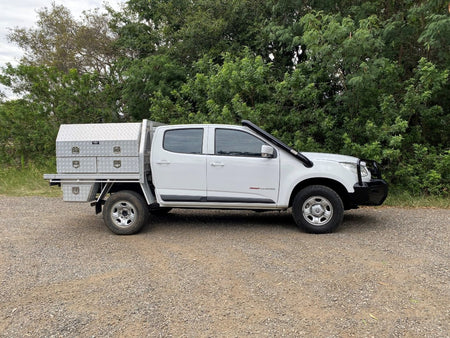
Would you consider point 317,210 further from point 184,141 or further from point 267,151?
point 184,141

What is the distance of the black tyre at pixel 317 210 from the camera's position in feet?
19.2

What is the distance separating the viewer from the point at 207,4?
13.2m

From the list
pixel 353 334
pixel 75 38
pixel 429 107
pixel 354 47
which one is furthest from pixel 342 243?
pixel 75 38

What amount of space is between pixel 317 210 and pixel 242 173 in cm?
138

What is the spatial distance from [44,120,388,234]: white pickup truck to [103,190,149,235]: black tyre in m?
0.02

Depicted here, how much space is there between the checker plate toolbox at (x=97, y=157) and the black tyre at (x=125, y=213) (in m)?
0.29

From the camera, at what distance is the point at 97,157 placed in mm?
6082

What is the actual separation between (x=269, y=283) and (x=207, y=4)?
39.0 feet

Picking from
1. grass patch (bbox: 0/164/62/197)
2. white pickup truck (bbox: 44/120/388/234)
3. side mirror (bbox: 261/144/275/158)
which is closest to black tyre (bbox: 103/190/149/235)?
white pickup truck (bbox: 44/120/388/234)

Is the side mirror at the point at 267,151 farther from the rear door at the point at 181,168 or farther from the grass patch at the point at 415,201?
the grass patch at the point at 415,201

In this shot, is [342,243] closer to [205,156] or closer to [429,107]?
[205,156]

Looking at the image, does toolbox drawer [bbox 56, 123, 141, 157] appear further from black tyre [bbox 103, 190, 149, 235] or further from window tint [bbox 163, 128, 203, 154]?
black tyre [bbox 103, 190, 149, 235]

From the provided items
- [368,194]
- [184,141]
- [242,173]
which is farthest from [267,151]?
[368,194]

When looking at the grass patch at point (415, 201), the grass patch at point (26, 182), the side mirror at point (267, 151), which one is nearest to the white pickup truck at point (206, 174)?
the side mirror at point (267, 151)
